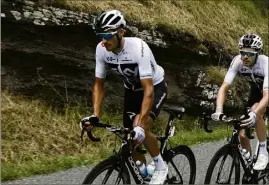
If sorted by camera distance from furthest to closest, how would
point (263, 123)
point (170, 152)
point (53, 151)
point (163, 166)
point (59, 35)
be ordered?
point (59, 35) < point (53, 151) < point (263, 123) < point (170, 152) < point (163, 166)

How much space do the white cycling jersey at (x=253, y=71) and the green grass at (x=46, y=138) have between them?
3.00m

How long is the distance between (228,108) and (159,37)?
10.7 feet

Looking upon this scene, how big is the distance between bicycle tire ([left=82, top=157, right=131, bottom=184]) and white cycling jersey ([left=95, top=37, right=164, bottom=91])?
105 centimetres

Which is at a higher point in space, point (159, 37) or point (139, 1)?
point (139, 1)

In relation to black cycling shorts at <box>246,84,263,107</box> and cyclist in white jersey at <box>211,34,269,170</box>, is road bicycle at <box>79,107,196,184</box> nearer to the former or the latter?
cyclist in white jersey at <box>211,34,269,170</box>

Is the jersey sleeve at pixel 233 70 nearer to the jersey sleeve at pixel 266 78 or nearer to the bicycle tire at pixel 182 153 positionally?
the jersey sleeve at pixel 266 78

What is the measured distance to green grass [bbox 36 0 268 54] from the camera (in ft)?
35.7

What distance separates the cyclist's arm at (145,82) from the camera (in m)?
4.41

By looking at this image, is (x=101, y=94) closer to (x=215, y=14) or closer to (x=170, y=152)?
(x=170, y=152)

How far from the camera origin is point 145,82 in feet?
15.1

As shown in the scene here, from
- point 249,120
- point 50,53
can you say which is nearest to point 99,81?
point 249,120

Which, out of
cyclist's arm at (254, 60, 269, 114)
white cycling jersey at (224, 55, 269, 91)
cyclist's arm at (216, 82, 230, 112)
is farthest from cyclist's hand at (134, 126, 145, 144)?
white cycling jersey at (224, 55, 269, 91)

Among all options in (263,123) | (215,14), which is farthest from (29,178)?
(215,14)

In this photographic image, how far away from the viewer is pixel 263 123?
5.74m
